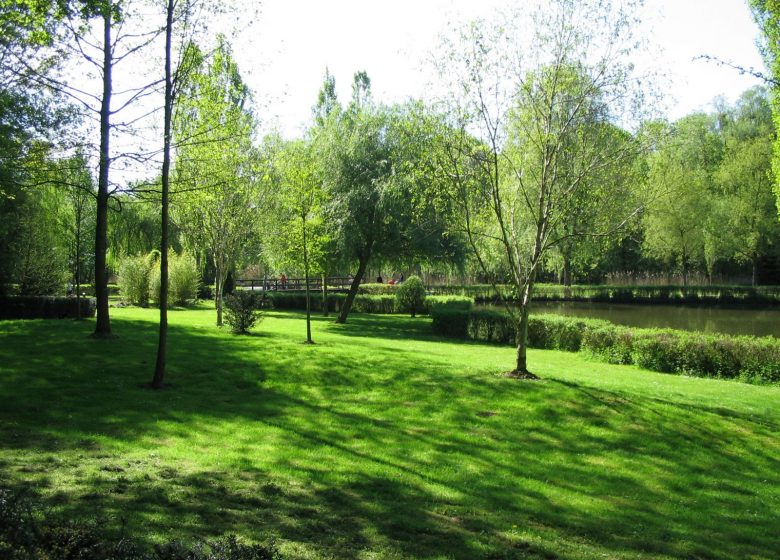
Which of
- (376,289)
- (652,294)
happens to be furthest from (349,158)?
(652,294)

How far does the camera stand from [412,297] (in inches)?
1319

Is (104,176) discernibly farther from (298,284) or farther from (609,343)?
(298,284)

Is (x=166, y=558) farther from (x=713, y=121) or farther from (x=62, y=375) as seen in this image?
(x=713, y=121)

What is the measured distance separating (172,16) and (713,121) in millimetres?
65883

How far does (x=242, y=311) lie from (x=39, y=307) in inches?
256

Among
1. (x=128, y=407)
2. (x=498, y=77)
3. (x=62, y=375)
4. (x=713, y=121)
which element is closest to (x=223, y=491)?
(x=128, y=407)

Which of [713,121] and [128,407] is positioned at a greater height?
[713,121]

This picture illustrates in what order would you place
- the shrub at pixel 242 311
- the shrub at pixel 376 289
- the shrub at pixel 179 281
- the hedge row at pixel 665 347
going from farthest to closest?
the shrub at pixel 376 289, the shrub at pixel 179 281, the shrub at pixel 242 311, the hedge row at pixel 665 347

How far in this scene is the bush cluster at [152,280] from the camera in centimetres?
3122

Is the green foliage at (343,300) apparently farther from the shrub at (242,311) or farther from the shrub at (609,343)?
the shrub at (242,311)

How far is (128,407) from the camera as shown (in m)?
9.27

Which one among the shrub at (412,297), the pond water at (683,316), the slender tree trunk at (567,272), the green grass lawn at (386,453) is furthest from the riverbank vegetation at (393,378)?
the slender tree trunk at (567,272)

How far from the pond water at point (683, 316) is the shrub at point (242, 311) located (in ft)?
67.5

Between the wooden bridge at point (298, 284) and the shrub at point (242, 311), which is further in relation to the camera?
the wooden bridge at point (298, 284)
